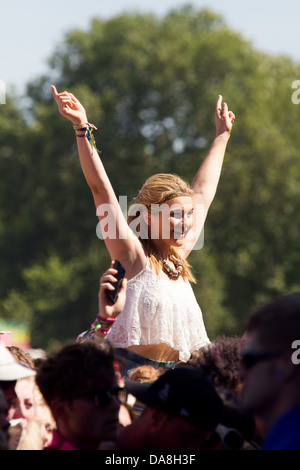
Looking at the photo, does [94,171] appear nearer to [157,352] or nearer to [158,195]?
[158,195]

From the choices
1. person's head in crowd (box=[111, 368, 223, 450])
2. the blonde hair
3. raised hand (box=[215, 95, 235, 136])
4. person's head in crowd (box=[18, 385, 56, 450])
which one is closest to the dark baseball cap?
person's head in crowd (box=[111, 368, 223, 450])

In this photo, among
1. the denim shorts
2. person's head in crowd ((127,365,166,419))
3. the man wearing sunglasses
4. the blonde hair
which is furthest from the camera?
the blonde hair

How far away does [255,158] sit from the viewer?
24.3 meters

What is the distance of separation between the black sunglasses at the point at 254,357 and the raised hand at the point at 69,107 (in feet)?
6.10

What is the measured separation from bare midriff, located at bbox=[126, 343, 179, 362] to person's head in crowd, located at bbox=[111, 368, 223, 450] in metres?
1.37

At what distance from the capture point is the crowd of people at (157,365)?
7.20 feet

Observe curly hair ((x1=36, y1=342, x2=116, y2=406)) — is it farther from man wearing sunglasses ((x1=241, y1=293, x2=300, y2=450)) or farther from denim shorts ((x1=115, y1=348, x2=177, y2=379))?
denim shorts ((x1=115, y1=348, x2=177, y2=379))

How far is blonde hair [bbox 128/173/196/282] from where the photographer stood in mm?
4234

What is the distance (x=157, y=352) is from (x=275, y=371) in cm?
202

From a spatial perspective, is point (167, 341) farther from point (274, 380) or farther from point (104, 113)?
point (104, 113)

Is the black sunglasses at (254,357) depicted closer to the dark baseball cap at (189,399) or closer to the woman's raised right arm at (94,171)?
the dark baseball cap at (189,399)

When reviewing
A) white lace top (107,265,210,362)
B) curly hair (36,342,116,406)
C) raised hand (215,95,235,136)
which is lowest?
curly hair (36,342,116,406)
